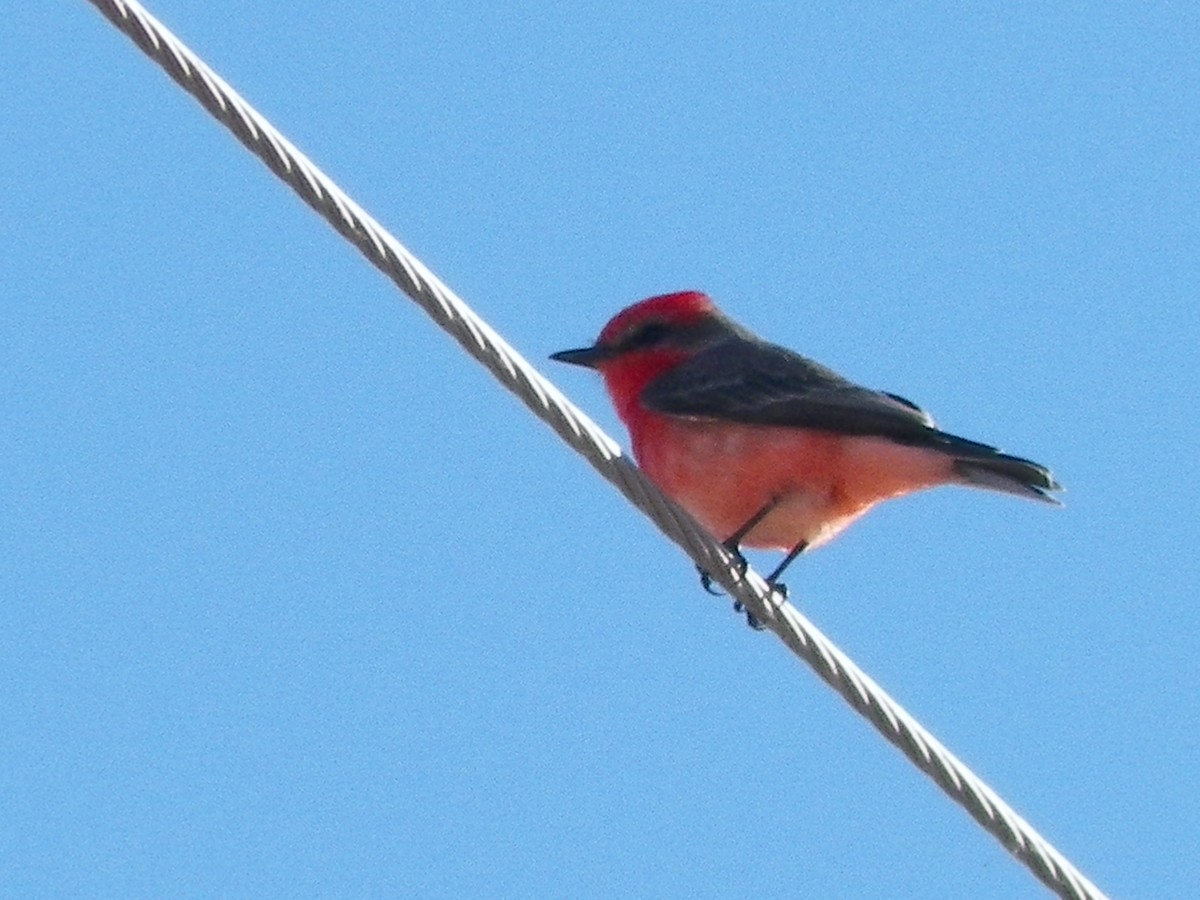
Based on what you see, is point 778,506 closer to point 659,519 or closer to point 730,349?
point 730,349

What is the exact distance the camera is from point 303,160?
14.5ft

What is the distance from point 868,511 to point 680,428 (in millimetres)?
734

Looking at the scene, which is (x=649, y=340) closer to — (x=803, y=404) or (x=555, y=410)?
(x=803, y=404)

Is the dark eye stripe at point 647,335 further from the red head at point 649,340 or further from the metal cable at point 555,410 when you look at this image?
the metal cable at point 555,410

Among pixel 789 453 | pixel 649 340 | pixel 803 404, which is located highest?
pixel 649 340

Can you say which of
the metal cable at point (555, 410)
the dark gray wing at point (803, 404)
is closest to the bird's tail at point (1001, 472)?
the dark gray wing at point (803, 404)

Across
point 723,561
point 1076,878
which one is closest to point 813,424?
point 723,561

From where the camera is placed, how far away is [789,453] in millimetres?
7488

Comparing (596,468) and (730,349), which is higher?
(730,349)

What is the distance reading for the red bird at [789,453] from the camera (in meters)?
7.22

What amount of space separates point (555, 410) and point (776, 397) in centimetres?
300

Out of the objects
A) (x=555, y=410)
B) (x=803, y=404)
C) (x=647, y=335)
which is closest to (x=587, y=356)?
(x=647, y=335)

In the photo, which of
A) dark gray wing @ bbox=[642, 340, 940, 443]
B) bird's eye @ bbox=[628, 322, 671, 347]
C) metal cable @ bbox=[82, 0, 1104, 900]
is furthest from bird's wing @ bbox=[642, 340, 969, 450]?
metal cable @ bbox=[82, 0, 1104, 900]

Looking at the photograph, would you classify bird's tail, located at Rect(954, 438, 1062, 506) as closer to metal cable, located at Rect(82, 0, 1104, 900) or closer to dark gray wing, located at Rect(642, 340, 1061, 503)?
dark gray wing, located at Rect(642, 340, 1061, 503)
